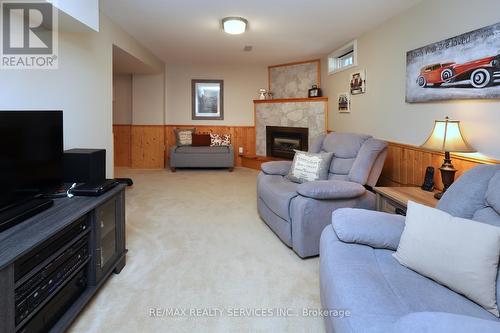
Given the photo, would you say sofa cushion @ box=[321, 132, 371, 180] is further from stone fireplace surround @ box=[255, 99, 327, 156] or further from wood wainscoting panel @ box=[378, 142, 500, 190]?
stone fireplace surround @ box=[255, 99, 327, 156]

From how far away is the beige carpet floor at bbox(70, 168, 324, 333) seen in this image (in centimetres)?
183

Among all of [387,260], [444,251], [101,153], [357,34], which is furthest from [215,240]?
[357,34]

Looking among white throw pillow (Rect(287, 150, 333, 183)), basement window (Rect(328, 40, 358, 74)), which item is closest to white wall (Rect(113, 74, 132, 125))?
basement window (Rect(328, 40, 358, 74))

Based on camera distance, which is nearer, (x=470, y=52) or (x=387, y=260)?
(x=387, y=260)

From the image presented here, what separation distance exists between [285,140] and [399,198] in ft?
14.5

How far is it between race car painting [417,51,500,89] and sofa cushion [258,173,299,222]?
60.7 inches

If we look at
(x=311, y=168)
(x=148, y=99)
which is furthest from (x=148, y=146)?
(x=311, y=168)

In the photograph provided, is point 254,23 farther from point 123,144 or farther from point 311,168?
point 123,144

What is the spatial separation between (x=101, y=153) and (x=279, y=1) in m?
2.26

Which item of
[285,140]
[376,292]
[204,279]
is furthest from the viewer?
[285,140]

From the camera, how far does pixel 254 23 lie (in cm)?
408

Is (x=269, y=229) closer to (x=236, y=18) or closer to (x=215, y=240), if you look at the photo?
(x=215, y=240)

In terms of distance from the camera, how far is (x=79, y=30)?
2914mm

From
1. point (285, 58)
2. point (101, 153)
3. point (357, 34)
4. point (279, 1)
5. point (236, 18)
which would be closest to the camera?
point (101, 153)
